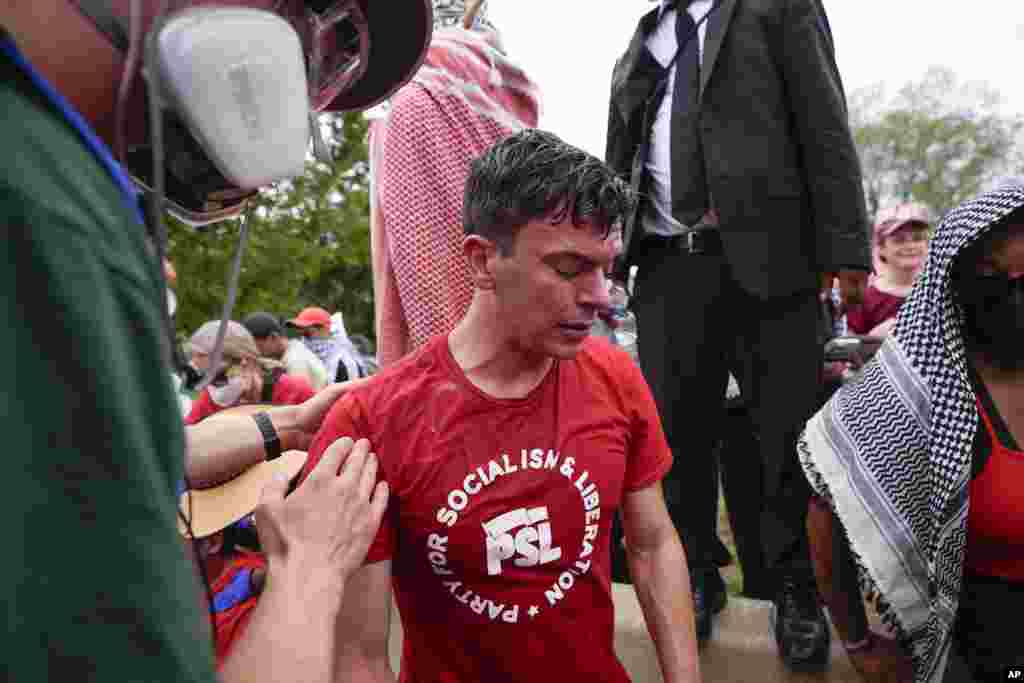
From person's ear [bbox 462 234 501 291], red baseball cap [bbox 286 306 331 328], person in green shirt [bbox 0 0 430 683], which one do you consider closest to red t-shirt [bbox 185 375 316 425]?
person's ear [bbox 462 234 501 291]

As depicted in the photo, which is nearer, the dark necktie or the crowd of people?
the crowd of people

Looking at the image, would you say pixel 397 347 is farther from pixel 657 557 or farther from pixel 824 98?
pixel 824 98

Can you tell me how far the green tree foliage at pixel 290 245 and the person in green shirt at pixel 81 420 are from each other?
47.0ft

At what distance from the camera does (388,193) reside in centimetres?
227

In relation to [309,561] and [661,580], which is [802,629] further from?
[309,561]

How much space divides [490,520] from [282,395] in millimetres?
3452

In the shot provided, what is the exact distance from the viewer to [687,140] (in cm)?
270

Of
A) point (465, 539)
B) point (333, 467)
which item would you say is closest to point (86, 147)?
point (333, 467)

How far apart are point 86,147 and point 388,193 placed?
1669 mm

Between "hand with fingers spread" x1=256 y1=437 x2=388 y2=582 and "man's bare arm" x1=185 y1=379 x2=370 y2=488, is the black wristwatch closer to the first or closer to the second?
"man's bare arm" x1=185 y1=379 x2=370 y2=488

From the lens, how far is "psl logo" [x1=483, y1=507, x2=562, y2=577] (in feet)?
5.33

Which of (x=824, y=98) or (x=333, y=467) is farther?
(x=824, y=98)

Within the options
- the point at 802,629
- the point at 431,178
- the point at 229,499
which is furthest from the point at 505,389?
the point at 802,629

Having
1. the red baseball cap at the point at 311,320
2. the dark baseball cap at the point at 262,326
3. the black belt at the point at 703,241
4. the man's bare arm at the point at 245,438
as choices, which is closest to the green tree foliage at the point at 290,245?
the red baseball cap at the point at 311,320
